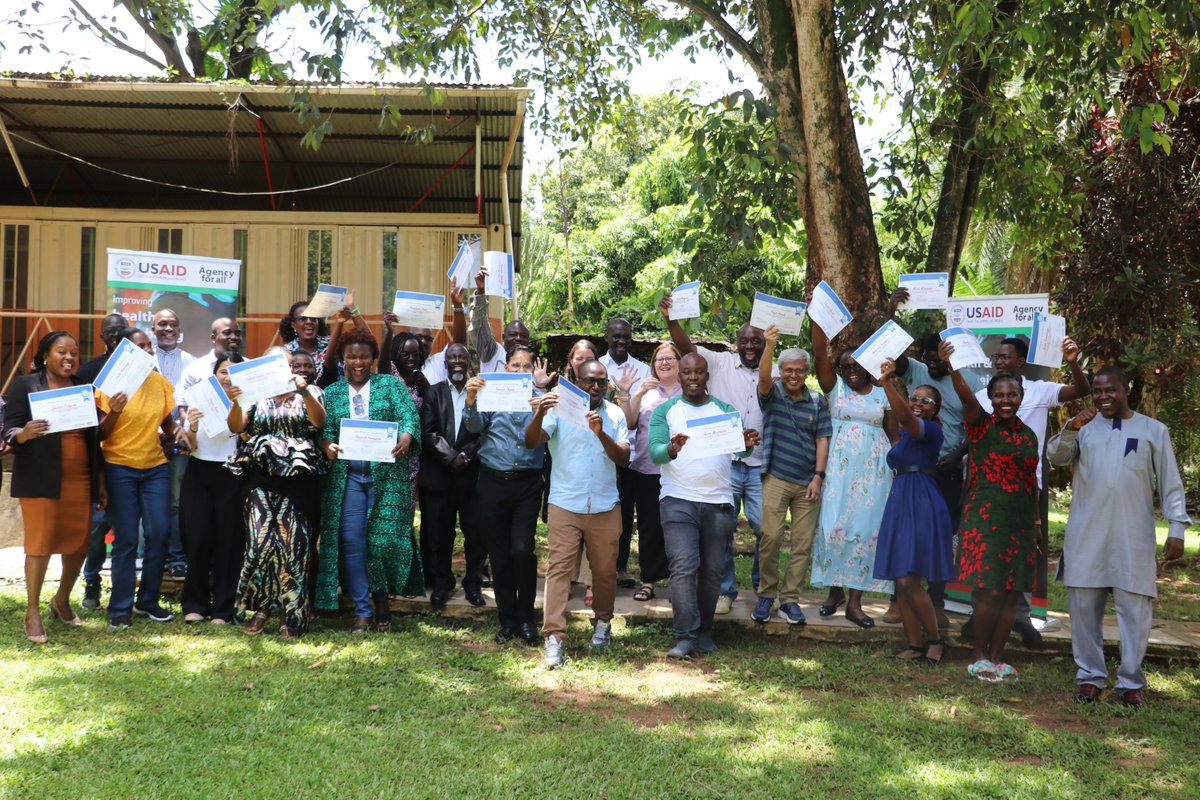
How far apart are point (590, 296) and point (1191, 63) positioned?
57.9 ft

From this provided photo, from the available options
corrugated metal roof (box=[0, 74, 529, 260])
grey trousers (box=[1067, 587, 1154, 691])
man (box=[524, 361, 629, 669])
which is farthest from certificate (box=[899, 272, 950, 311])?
corrugated metal roof (box=[0, 74, 529, 260])

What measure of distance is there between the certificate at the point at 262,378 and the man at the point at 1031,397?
447cm

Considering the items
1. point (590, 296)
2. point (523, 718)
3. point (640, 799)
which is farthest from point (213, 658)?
point (590, 296)

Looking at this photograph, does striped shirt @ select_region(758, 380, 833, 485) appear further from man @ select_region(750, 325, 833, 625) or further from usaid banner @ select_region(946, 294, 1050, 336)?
usaid banner @ select_region(946, 294, 1050, 336)

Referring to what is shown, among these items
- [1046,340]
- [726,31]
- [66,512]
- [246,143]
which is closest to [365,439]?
[66,512]

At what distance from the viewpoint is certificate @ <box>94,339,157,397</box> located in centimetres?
625

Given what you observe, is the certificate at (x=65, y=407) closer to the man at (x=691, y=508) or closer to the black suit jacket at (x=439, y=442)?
the black suit jacket at (x=439, y=442)

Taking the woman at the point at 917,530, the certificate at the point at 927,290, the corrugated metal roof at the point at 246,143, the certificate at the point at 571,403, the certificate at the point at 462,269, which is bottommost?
the woman at the point at 917,530

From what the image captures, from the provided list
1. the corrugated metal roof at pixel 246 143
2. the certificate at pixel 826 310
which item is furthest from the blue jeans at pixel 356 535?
the corrugated metal roof at pixel 246 143

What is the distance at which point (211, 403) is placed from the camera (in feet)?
21.1

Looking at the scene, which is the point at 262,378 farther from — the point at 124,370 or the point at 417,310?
the point at 417,310

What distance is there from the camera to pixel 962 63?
9.44 metres

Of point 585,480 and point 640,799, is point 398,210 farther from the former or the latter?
point 640,799

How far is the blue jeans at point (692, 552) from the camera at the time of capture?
646 centimetres
